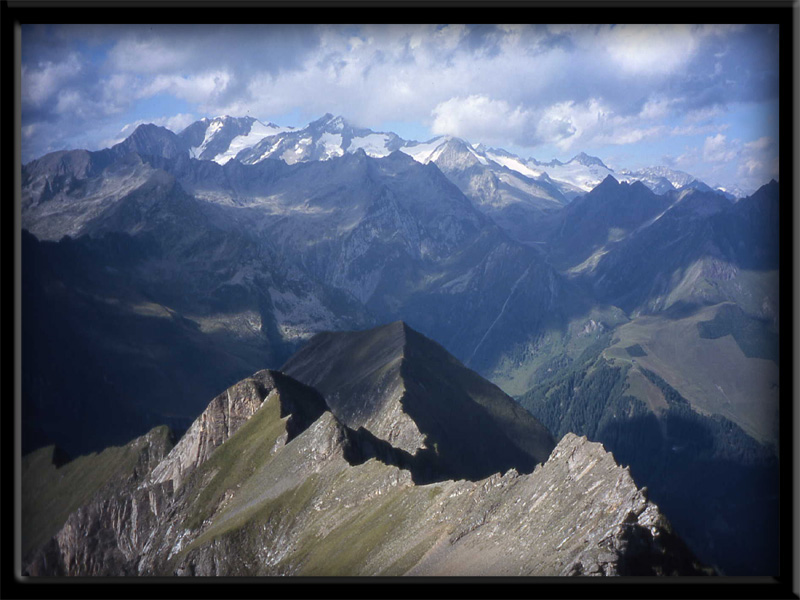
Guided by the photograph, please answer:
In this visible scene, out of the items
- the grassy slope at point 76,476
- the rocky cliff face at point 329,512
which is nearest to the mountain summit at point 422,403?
the rocky cliff face at point 329,512

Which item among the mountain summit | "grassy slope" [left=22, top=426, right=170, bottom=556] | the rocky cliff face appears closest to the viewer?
the rocky cliff face

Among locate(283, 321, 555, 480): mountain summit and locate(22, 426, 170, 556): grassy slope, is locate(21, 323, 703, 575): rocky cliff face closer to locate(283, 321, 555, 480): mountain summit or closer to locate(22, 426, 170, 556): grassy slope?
locate(22, 426, 170, 556): grassy slope

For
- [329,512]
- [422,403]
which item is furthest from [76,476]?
[329,512]

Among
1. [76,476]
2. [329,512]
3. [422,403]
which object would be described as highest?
[422,403]

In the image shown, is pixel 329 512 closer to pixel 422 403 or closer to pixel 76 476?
pixel 422 403

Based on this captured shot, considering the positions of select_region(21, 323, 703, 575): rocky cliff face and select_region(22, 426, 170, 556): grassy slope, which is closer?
select_region(21, 323, 703, 575): rocky cliff face

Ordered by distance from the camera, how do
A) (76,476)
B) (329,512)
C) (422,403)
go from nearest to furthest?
(329,512), (76,476), (422,403)

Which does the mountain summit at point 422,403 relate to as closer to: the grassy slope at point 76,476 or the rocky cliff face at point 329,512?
the rocky cliff face at point 329,512

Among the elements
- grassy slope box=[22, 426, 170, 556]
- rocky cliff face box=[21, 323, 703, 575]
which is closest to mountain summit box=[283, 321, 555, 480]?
rocky cliff face box=[21, 323, 703, 575]

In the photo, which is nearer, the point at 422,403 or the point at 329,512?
the point at 329,512
